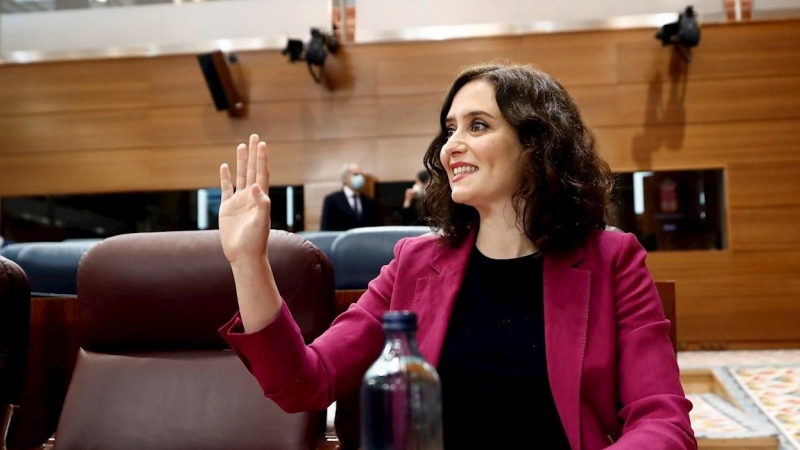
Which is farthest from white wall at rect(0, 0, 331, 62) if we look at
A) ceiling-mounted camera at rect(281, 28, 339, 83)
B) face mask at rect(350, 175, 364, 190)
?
face mask at rect(350, 175, 364, 190)

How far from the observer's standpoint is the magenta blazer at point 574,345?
0.96m

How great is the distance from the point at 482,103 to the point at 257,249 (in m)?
0.48

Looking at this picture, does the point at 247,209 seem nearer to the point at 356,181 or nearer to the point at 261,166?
the point at 261,166

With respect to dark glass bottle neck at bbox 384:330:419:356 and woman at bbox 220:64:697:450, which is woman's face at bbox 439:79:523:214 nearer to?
woman at bbox 220:64:697:450

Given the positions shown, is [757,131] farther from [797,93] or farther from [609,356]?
[609,356]

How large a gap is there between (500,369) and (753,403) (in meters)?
2.23

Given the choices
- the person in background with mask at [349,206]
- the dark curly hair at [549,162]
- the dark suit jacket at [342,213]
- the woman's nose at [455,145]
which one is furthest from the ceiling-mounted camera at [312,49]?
the woman's nose at [455,145]

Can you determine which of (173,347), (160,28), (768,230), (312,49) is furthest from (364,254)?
(160,28)

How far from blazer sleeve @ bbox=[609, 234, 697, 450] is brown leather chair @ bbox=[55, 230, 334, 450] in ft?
1.74

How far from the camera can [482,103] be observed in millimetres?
1188

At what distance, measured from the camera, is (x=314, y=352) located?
108cm

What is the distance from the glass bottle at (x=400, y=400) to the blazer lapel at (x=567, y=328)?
42cm

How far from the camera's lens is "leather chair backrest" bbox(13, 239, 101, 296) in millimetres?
1743

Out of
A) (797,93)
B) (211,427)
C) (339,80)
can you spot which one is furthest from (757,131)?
(211,427)
